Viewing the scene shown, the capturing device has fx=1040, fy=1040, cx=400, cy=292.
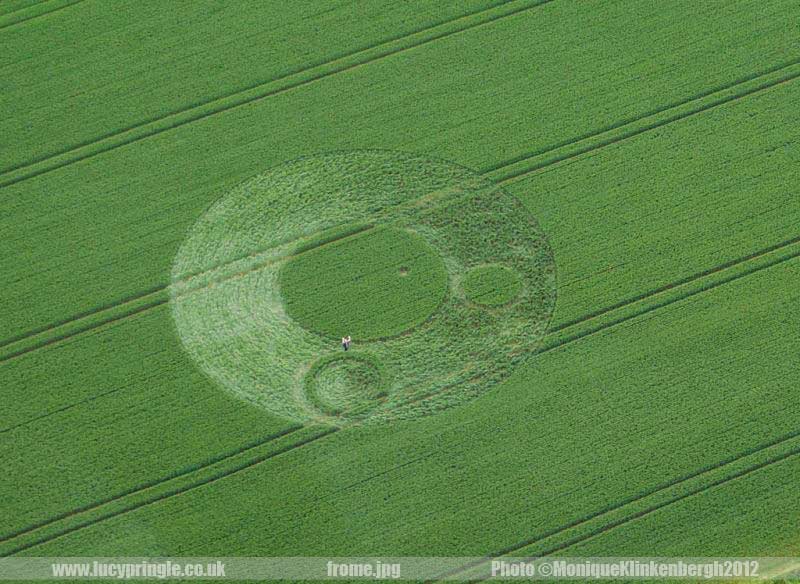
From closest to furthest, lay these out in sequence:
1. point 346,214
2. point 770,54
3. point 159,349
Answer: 1. point 159,349
2. point 346,214
3. point 770,54

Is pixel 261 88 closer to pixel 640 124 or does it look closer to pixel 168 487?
pixel 640 124

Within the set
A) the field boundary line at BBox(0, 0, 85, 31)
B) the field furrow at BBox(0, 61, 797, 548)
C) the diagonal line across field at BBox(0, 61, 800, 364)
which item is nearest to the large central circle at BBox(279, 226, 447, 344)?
the field furrow at BBox(0, 61, 797, 548)

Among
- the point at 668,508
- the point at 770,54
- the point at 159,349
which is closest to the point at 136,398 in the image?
the point at 159,349

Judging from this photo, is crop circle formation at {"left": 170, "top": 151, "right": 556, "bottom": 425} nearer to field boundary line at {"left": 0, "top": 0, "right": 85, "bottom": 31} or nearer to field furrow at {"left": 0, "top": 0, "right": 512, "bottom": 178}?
field furrow at {"left": 0, "top": 0, "right": 512, "bottom": 178}

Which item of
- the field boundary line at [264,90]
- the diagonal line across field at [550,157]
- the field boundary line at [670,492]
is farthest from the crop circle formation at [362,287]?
the field boundary line at [670,492]

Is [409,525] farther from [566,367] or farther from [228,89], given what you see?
[228,89]

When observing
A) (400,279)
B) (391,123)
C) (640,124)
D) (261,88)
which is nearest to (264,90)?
(261,88)

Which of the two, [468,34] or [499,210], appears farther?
[468,34]
